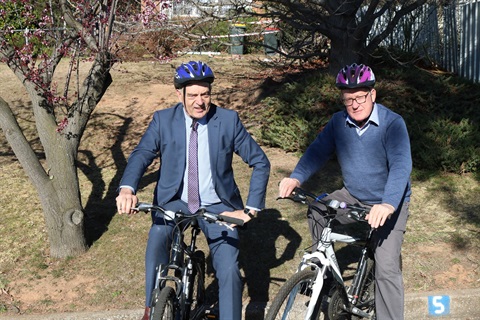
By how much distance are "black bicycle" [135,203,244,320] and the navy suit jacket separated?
10.8 inches

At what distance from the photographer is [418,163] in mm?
8438

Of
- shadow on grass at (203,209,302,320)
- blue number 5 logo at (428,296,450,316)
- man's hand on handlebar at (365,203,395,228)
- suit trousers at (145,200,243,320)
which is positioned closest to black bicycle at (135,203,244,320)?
suit trousers at (145,200,243,320)

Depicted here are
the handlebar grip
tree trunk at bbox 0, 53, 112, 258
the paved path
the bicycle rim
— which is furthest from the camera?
tree trunk at bbox 0, 53, 112, 258

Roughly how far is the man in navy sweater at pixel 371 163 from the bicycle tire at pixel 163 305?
1004 millimetres

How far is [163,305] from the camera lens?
148 inches

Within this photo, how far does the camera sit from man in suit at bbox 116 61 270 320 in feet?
13.6

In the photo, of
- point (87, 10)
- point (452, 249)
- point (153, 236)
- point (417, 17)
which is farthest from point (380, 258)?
point (417, 17)

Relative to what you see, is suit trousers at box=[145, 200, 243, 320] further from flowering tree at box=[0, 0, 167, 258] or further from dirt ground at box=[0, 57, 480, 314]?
flowering tree at box=[0, 0, 167, 258]

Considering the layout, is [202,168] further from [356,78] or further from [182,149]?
[356,78]

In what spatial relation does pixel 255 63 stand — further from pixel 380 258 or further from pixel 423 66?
pixel 380 258

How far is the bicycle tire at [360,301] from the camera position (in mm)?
4562

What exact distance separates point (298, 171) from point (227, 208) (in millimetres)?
558

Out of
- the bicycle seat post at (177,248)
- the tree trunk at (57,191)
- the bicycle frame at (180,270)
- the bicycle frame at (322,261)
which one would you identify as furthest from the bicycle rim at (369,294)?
the tree trunk at (57,191)

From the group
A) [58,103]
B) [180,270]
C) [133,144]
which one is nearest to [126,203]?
[180,270]
